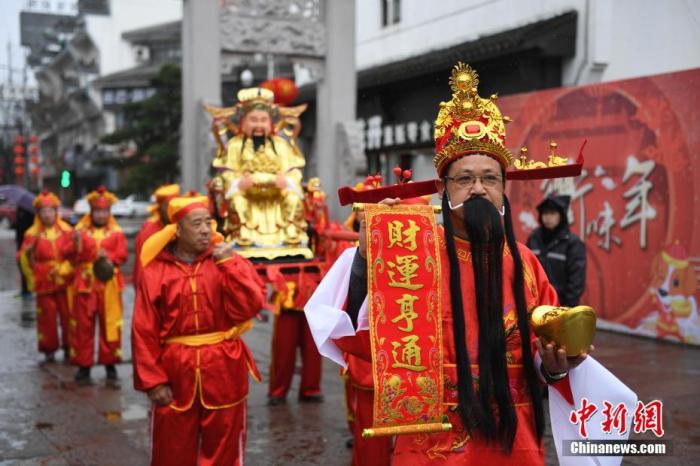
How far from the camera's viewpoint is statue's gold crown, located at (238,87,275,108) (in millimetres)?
7949

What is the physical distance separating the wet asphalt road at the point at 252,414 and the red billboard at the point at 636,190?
0.43 metres

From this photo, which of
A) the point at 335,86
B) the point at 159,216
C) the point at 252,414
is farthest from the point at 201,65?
the point at 252,414

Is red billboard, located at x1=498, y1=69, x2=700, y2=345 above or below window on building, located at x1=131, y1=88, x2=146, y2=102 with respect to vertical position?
below

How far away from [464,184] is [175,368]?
2.14 meters

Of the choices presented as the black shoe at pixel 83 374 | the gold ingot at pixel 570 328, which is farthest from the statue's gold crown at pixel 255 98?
the gold ingot at pixel 570 328

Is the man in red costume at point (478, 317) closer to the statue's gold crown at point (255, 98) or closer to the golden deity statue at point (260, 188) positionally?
the golden deity statue at point (260, 188)

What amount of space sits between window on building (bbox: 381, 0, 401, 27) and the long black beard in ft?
55.6

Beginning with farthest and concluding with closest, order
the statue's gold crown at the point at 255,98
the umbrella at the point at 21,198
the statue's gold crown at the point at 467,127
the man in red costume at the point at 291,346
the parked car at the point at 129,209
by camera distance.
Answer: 1. the parked car at the point at 129,209
2. the umbrella at the point at 21,198
3. the statue's gold crown at the point at 255,98
4. the man in red costume at the point at 291,346
5. the statue's gold crown at the point at 467,127

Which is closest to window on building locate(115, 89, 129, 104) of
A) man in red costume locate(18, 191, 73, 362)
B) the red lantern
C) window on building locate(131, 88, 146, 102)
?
window on building locate(131, 88, 146, 102)

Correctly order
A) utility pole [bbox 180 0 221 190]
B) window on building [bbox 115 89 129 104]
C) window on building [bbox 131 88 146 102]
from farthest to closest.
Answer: window on building [bbox 115 89 129 104] < window on building [bbox 131 88 146 102] < utility pole [bbox 180 0 221 190]

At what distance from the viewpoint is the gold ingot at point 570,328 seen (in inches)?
114

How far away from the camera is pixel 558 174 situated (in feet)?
11.1

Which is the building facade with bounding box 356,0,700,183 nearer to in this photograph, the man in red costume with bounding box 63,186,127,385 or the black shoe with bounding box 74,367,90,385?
the man in red costume with bounding box 63,186,127,385

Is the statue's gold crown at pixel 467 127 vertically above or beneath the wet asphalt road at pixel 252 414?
A: above
